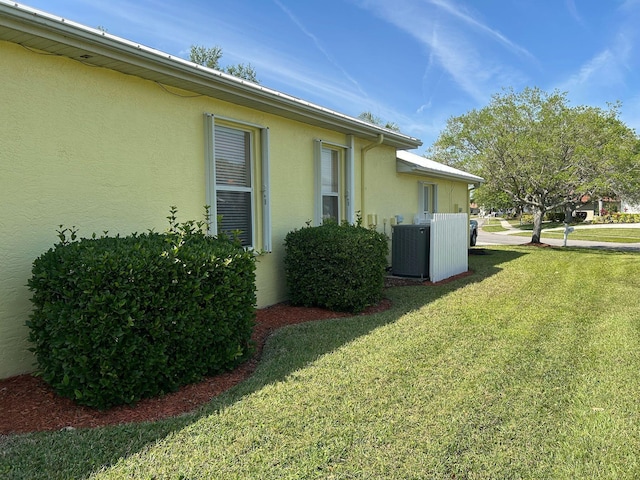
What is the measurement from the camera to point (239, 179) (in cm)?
608

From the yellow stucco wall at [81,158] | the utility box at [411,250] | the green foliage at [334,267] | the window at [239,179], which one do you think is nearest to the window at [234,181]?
the window at [239,179]

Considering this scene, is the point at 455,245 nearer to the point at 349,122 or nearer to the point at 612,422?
the point at 349,122

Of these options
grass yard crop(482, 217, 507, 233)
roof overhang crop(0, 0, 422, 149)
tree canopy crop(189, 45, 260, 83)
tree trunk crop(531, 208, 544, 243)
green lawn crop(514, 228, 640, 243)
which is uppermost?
tree canopy crop(189, 45, 260, 83)

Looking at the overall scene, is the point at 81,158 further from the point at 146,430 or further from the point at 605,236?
the point at 605,236

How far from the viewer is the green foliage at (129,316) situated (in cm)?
310

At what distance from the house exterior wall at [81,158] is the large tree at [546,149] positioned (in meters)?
12.8

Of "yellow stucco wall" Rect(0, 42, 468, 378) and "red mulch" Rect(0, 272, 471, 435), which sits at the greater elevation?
"yellow stucco wall" Rect(0, 42, 468, 378)

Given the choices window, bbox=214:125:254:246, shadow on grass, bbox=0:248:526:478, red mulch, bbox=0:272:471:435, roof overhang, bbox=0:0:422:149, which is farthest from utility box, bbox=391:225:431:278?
red mulch, bbox=0:272:471:435

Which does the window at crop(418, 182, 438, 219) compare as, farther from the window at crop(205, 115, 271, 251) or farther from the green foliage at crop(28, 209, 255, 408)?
the green foliage at crop(28, 209, 255, 408)

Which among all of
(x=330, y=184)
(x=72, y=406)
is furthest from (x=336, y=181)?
(x=72, y=406)

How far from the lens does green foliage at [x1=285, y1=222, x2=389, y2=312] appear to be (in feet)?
20.0

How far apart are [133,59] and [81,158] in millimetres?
1125

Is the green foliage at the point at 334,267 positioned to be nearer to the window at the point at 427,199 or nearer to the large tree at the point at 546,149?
the window at the point at 427,199

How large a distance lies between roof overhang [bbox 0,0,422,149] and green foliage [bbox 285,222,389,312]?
6.25 ft
